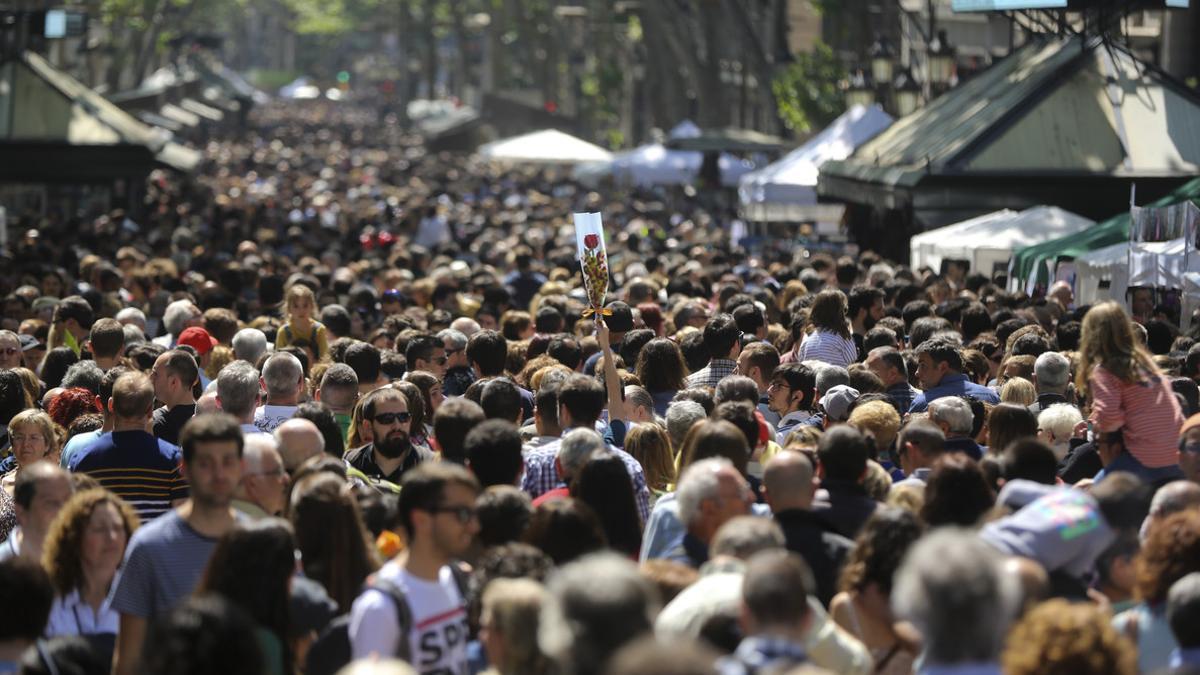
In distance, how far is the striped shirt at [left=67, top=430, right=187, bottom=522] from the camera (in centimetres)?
764

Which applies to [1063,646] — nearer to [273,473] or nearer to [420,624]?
[420,624]

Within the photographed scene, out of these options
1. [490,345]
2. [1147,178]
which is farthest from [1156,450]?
[1147,178]

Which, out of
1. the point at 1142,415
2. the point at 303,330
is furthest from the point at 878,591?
the point at 303,330

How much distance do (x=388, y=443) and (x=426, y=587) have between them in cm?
278

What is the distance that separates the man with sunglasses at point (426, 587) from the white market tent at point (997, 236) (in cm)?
A: 1275

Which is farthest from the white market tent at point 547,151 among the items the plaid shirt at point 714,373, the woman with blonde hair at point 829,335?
the plaid shirt at point 714,373

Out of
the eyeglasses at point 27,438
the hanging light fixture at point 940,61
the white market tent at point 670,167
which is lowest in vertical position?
the white market tent at point 670,167

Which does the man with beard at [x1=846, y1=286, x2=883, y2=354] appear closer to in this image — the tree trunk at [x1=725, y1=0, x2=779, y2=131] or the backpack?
the backpack

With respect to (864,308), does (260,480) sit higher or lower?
higher

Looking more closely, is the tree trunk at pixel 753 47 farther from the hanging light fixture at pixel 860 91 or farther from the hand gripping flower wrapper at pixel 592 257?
the hand gripping flower wrapper at pixel 592 257

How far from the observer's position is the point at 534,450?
7.68 m

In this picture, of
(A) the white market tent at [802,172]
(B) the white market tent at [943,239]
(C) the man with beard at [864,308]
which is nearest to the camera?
(C) the man with beard at [864,308]

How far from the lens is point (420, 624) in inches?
209

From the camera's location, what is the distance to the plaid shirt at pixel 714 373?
10367 mm
